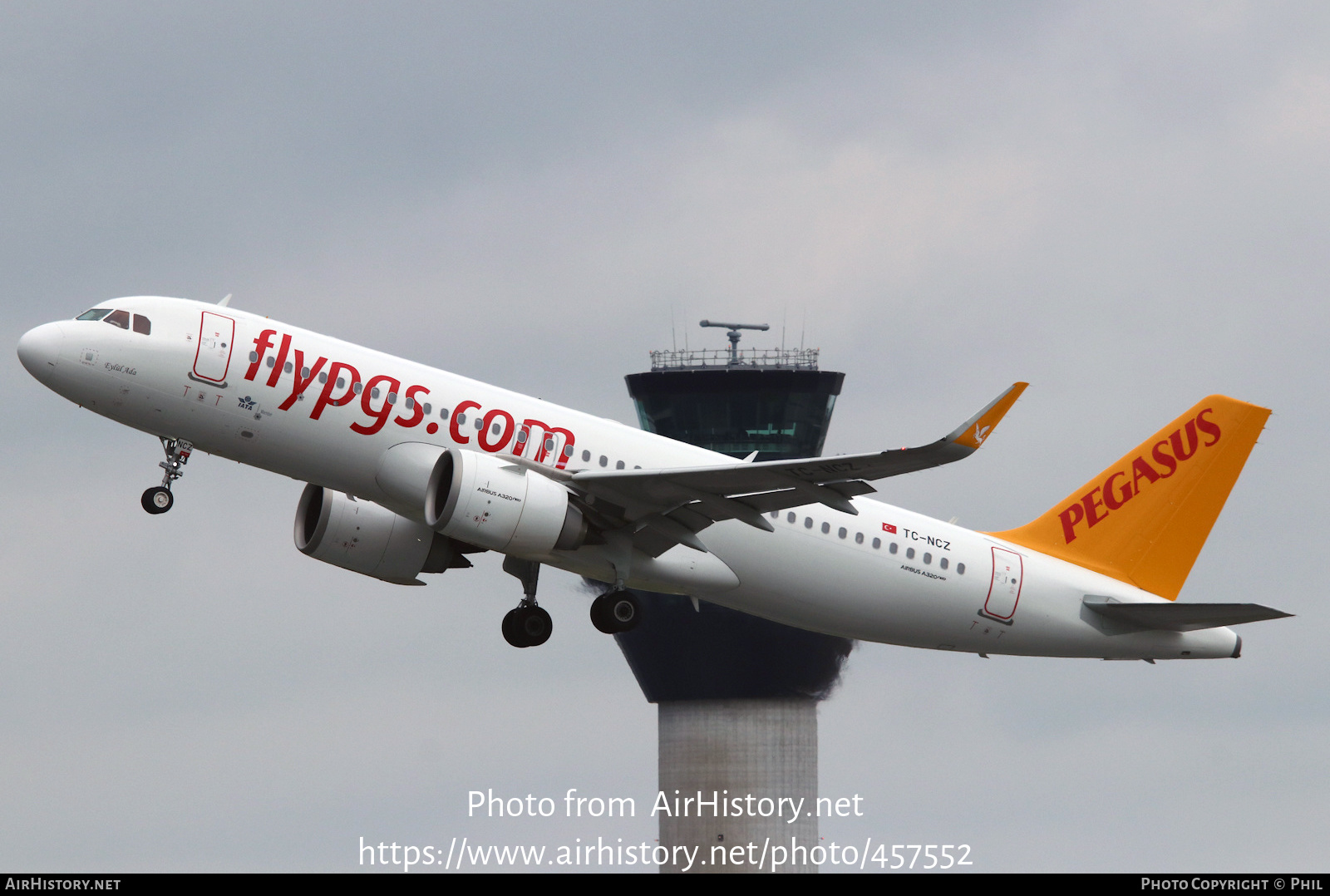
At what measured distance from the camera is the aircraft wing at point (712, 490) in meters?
41.7

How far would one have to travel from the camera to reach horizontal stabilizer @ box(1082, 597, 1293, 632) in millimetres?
49562

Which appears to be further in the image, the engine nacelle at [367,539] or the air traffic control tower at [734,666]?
the air traffic control tower at [734,666]

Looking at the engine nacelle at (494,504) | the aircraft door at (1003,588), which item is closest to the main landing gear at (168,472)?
the engine nacelle at (494,504)

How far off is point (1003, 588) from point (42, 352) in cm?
2313

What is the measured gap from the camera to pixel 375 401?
43.8 metres

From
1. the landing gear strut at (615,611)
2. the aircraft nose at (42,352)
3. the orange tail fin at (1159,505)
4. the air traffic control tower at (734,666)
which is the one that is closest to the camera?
the aircraft nose at (42,352)

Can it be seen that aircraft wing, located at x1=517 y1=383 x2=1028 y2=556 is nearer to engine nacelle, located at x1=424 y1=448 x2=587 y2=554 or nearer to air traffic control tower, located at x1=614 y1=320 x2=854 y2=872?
engine nacelle, located at x1=424 y1=448 x2=587 y2=554

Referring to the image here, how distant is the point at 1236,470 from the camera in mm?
55594

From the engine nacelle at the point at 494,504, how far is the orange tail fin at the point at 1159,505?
14.2 m

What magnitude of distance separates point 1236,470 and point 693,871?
58739 millimetres

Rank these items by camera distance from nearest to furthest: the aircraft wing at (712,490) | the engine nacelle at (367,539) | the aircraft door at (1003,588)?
the aircraft wing at (712,490) < the engine nacelle at (367,539) < the aircraft door at (1003,588)

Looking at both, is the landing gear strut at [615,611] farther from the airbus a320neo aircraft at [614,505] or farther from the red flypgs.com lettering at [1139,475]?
the red flypgs.com lettering at [1139,475]

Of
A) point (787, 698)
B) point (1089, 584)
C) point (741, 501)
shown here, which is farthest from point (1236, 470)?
point (787, 698)

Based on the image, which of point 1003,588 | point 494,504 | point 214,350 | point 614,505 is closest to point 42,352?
point 214,350
